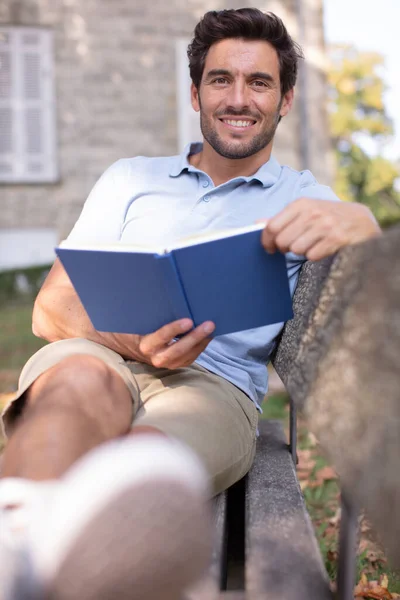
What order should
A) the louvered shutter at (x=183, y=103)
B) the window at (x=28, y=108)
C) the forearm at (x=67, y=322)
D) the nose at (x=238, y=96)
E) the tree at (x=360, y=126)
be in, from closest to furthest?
the forearm at (x=67, y=322) → the nose at (x=238, y=96) → the window at (x=28, y=108) → the louvered shutter at (x=183, y=103) → the tree at (x=360, y=126)

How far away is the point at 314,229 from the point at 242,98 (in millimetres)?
982

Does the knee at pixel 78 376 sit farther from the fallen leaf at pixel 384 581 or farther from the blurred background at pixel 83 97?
the blurred background at pixel 83 97

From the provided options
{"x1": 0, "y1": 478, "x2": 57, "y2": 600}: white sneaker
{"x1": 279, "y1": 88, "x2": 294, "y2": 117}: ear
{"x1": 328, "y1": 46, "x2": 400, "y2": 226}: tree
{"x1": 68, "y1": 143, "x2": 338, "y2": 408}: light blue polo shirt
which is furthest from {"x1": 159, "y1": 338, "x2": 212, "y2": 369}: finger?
{"x1": 328, "y1": 46, "x2": 400, "y2": 226}: tree

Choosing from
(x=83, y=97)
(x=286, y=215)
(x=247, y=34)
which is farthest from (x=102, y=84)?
(x=286, y=215)

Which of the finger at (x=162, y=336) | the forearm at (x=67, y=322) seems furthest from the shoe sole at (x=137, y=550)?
the forearm at (x=67, y=322)

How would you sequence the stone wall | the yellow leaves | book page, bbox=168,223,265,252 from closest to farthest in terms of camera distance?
book page, bbox=168,223,265,252
the yellow leaves
the stone wall

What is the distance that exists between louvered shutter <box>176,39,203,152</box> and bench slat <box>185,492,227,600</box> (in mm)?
9735

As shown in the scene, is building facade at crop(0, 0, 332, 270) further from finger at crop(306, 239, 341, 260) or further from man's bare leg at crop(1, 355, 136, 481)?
finger at crop(306, 239, 341, 260)

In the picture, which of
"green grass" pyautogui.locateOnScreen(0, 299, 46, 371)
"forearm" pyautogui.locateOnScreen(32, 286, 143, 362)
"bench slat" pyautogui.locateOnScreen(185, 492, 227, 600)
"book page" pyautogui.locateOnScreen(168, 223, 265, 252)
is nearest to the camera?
"bench slat" pyautogui.locateOnScreen(185, 492, 227, 600)

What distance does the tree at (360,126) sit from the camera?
102 ft

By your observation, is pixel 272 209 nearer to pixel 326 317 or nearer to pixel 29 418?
pixel 326 317

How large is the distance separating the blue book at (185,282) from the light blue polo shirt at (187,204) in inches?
19.7

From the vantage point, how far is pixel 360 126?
1296 inches

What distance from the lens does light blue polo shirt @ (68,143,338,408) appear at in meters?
2.15
